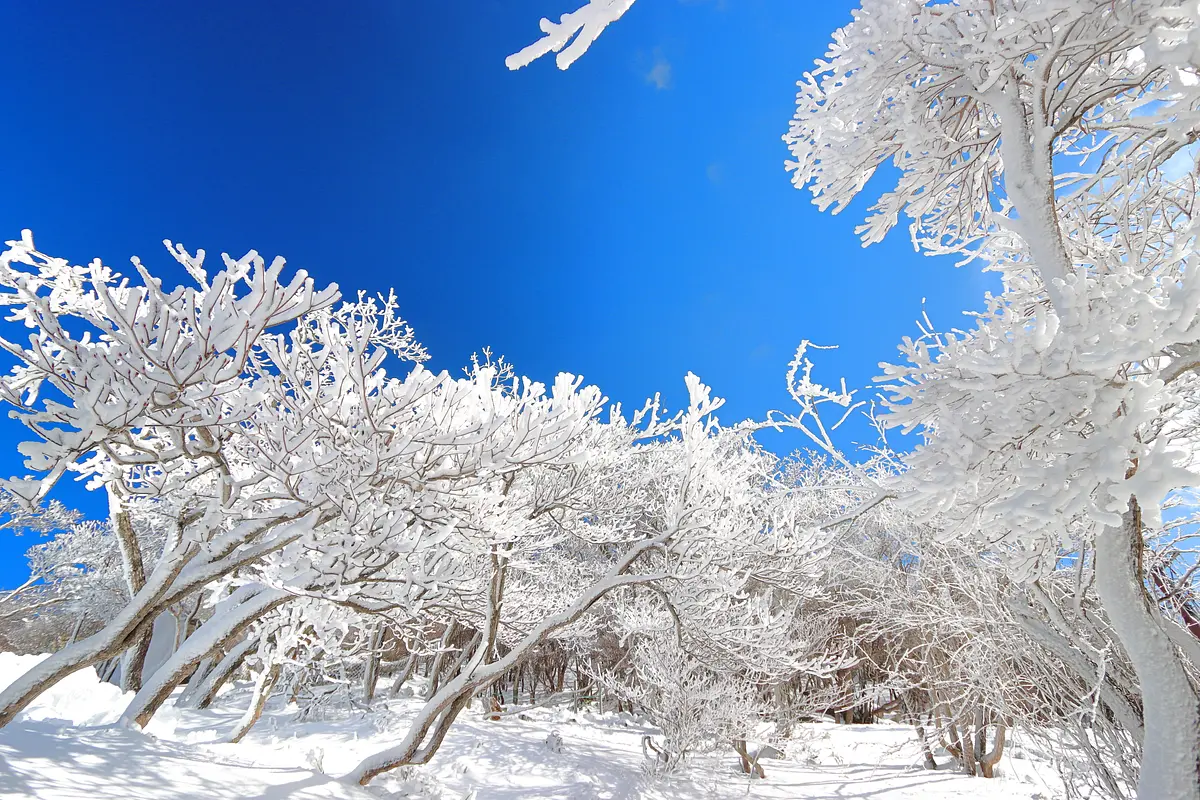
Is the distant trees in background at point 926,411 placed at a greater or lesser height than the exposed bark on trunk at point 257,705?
greater

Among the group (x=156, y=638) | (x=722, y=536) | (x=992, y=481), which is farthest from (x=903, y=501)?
(x=156, y=638)

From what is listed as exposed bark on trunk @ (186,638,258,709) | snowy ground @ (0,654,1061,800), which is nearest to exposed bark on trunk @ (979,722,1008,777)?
snowy ground @ (0,654,1061,800)

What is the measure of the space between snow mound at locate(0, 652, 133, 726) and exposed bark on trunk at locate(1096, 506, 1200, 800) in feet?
32.5

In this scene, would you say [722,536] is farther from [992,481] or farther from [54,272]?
[54,272]

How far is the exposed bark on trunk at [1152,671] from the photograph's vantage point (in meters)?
2.66

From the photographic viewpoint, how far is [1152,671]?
277cm

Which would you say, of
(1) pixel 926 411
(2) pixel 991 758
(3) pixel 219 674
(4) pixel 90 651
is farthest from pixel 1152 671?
(3) pixel 219 674

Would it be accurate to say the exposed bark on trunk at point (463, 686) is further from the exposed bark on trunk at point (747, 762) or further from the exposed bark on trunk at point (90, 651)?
the exposed bark on trunk at point (747, 762)

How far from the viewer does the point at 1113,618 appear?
113 inches

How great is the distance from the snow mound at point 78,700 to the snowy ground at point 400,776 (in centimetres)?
2

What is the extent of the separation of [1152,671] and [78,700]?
1111cm

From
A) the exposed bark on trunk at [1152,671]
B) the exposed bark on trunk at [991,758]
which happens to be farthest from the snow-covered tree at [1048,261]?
the exposed bark on trunk at [991,758]

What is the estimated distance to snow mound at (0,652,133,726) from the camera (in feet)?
23.7

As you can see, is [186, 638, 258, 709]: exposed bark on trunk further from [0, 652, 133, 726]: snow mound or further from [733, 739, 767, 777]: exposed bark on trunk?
[733, 739, 767, 777]: exposed bark on trunk
